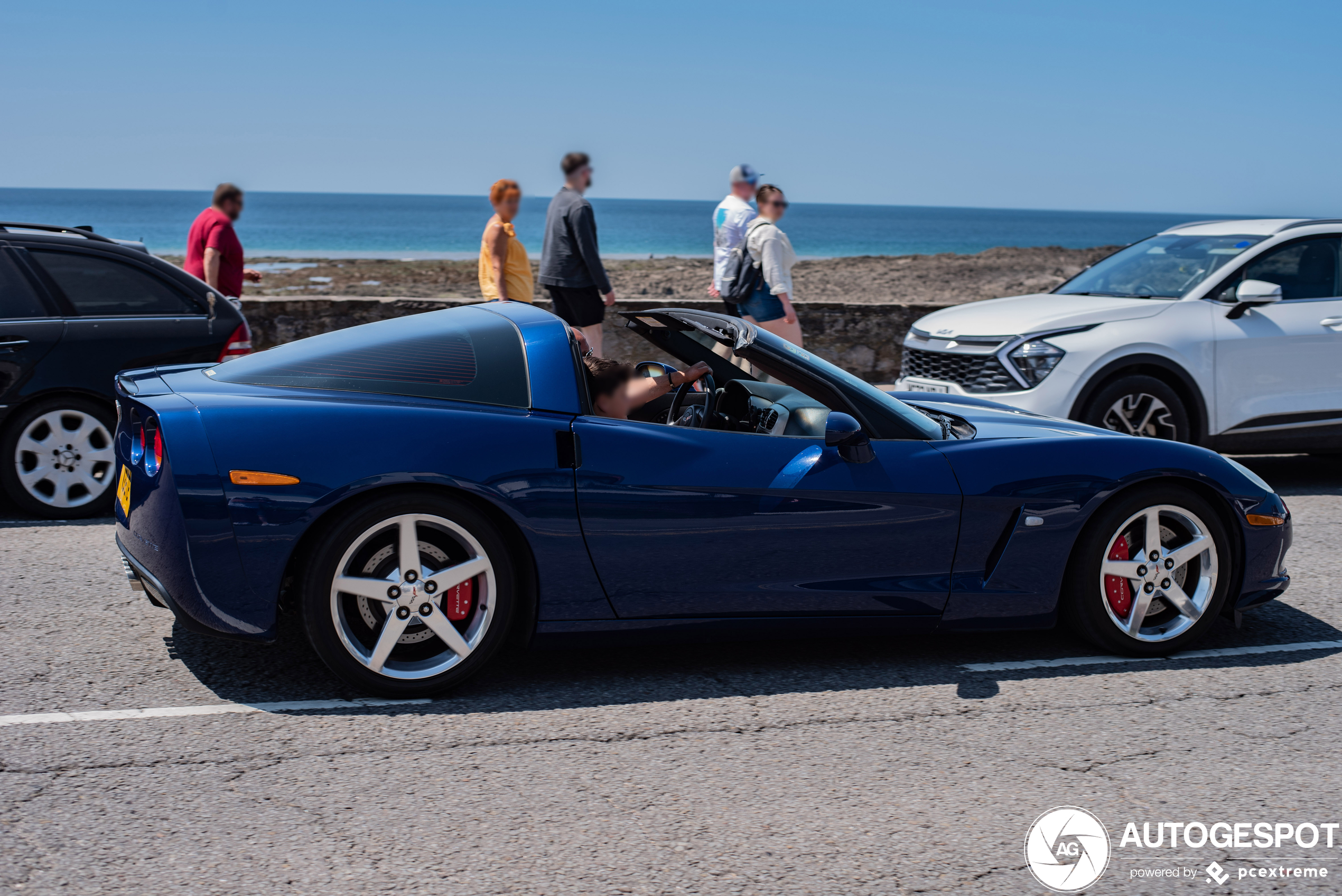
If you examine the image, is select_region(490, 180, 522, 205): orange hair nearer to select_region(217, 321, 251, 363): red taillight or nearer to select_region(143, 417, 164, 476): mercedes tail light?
select_region(217, 321, 251, 363): red taillight

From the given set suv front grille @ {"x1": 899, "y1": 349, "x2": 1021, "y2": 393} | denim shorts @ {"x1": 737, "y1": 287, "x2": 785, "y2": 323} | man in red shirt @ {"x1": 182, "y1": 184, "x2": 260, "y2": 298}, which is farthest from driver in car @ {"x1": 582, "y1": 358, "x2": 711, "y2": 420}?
man in red shirt @ {"x1": 182, "y1": 184, "x2": 260, "y2": 298}

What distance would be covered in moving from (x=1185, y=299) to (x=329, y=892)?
6.84 m

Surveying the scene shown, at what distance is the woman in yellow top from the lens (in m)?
8.34

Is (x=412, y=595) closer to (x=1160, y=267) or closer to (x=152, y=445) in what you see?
(x=152, y=445)

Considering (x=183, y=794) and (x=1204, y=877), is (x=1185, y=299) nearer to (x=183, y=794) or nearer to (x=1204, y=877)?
(x=1204, y=877)

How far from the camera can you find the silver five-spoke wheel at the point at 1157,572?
4.17 meters

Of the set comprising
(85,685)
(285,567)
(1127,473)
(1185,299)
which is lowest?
(85,685)

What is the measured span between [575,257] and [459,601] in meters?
4.94

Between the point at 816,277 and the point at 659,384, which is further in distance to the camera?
the point at 816,277

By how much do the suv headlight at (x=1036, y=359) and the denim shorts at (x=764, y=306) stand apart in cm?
177

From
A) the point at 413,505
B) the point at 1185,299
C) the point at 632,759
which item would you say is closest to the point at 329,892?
the point at 632,759

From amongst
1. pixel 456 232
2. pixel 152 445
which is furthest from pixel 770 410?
pixel 456 232

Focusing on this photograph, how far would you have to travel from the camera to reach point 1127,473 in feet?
13.6

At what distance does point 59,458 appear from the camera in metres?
6.14
